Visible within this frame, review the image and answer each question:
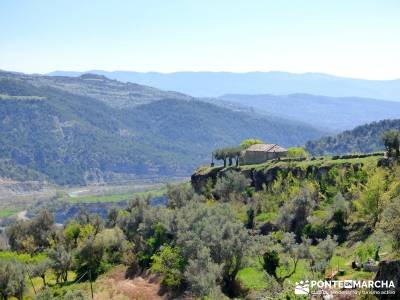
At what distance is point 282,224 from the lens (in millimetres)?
86688

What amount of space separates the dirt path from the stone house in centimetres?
5020

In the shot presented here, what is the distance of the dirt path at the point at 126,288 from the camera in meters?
74.0

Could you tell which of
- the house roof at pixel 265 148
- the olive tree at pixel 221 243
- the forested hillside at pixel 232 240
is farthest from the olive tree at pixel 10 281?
the house roof at pixel 265 148

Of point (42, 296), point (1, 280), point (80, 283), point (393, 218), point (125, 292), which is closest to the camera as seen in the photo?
point (393, 218)

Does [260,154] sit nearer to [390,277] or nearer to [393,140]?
[393,140]

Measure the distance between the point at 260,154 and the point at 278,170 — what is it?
15828mm

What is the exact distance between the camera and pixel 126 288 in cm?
7712

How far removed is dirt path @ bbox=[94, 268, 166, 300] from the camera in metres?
74.0

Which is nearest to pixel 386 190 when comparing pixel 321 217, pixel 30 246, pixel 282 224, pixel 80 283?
pixel 321 217

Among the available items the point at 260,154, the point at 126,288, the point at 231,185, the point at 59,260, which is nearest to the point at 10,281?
the point at 59,260

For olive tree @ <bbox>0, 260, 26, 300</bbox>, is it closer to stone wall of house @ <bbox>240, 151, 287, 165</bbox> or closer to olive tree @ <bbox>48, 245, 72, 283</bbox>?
olive tree @ <bbox>48, 245, 72, 283</bbox>

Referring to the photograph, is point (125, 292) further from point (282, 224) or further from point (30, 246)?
point (30, 246)

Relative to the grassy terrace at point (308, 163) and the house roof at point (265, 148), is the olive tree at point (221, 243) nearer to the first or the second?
the grassy terrace at point (308, 163)

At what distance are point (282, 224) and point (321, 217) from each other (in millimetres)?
6030
